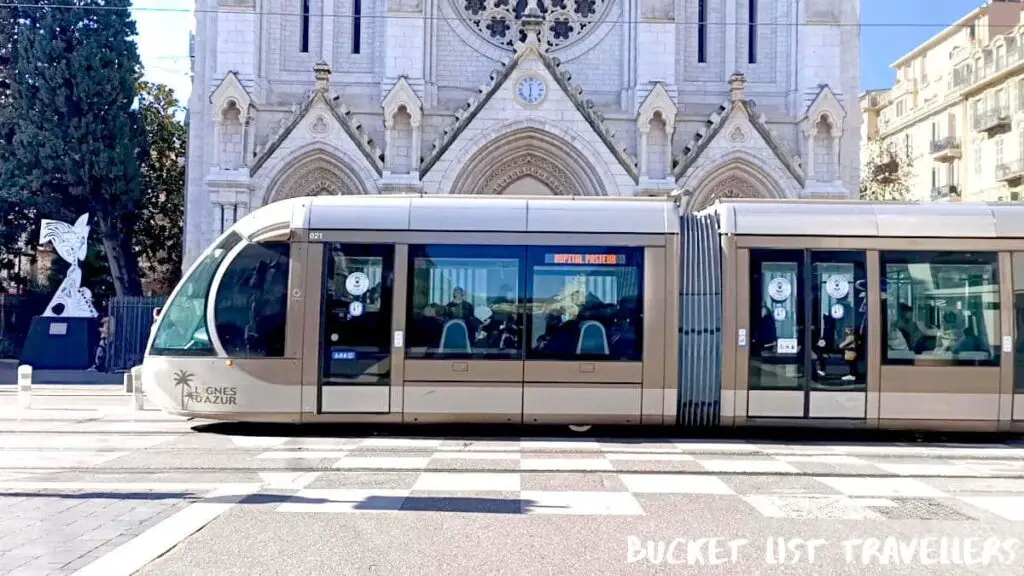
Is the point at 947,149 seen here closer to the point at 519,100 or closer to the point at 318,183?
the point at 519,100

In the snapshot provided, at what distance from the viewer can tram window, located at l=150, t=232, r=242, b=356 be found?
10.1 m

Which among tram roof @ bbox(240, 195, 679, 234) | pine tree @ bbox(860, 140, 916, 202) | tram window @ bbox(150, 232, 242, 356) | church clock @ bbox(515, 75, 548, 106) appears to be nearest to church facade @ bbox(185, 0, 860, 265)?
church clock @ bbox(515, 75, 548, 106)

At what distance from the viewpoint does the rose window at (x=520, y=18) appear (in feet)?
83.6

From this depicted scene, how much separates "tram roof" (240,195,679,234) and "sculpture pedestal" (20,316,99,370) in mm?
13247

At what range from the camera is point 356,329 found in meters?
10.2

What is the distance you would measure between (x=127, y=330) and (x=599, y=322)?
49.6 ft

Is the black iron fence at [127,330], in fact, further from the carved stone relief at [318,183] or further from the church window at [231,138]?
the carved stone relief at [318,183]

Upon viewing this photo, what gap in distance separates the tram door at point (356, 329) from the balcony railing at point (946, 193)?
132 feet

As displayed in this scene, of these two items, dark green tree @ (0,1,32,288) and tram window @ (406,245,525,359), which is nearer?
tram window @ (406,245,525,359)

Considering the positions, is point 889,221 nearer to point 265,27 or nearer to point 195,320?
point 195,320

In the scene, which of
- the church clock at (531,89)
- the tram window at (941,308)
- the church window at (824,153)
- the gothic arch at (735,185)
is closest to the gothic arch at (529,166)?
the church clock at (531,89)

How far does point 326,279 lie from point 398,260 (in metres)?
0.89

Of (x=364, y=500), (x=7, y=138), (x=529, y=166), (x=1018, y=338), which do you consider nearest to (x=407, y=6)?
(x=529, y=166)

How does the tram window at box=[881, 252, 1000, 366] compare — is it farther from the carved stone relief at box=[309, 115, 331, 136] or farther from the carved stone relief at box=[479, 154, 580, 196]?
the carved stone relief at box=[309, 115, 331, 136]
